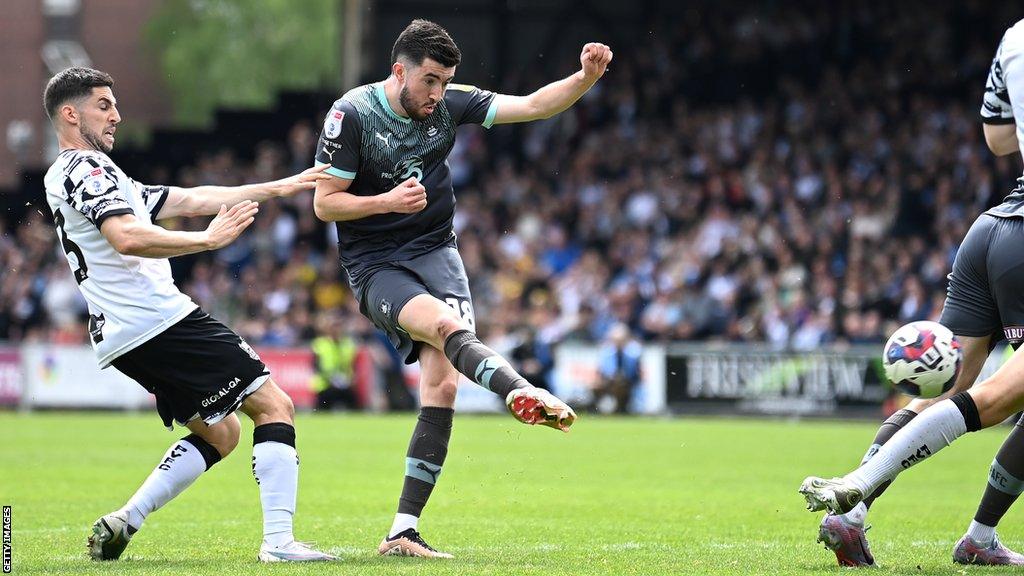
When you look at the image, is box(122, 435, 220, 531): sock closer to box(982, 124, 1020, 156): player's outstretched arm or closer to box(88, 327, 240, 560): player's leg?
box(88, 327, 240, 560): player's leg

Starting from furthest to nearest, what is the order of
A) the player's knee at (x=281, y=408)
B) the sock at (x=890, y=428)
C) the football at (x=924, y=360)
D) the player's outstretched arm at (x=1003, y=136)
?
the player's knee at (x=281, y=408), the sock at (x=890, y=428), the player's outstretched arm at (x=1003, y=136), the football at (x=924, y=360)

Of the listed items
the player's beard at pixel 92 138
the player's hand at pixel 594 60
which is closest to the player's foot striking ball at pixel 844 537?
the player's hand at pixel 594 60

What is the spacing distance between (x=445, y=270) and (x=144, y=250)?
1587 millimetres

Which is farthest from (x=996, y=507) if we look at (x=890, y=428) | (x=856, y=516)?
(x=856, y=516)

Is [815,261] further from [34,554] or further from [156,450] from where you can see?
[34,554]

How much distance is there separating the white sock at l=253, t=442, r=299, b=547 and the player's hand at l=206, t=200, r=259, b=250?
39.9 inches

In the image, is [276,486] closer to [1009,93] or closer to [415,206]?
[415,206]

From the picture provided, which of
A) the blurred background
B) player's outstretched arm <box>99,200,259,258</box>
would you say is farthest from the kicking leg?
the blurred background

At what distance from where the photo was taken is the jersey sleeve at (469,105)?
716 cm

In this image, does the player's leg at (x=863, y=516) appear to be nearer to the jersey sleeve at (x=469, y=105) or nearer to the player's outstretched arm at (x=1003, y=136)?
the player's outstretched arm at (x=1003, y=136)

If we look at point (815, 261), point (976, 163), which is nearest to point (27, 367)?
point (815, 261)

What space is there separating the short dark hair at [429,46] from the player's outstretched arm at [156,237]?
1217mm

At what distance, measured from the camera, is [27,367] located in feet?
73.5

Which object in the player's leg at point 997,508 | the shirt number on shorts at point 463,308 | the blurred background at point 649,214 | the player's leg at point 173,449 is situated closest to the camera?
the player's leg at point 997,508
